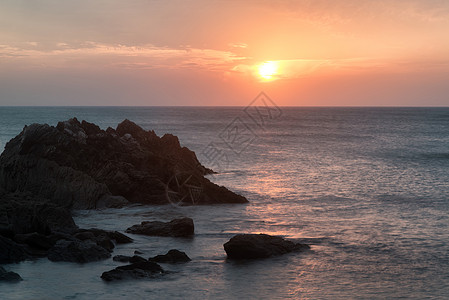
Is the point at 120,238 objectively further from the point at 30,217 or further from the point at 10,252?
the point at 10,252

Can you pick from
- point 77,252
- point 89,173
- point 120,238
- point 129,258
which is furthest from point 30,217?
point 89,173

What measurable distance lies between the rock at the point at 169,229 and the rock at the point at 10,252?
5495mm

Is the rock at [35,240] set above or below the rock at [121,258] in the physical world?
above

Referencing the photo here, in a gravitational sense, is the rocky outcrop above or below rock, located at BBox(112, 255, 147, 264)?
above

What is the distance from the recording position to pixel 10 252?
18531mm

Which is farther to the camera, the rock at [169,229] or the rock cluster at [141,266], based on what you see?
the rock at [169,229]

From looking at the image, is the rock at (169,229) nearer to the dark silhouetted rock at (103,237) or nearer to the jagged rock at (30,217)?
the dark silhouetted rock at (103,237)

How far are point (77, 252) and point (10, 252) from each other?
2.31 metres

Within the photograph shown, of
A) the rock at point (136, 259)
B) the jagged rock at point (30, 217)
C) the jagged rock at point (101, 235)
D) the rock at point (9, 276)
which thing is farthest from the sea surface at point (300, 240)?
the jagged rock at point (30, 217)

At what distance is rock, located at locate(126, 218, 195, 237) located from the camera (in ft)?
75.3

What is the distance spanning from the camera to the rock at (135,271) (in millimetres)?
16688

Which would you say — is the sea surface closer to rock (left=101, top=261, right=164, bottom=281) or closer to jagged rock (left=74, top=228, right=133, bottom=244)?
rock (left=101, top=261, right=164, bottom=281)

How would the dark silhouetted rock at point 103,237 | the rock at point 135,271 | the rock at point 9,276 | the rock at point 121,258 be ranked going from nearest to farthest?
1. the rock at point 9,276
2. the rock at point 135,271
3. the rock at point 121,258
4. the dark silhouetted rock at point 103,237

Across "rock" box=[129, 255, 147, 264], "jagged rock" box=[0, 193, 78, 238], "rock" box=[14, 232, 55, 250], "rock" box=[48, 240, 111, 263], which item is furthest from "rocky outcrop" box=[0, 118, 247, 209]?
"rock" box=[129, 255, 147, 264]
